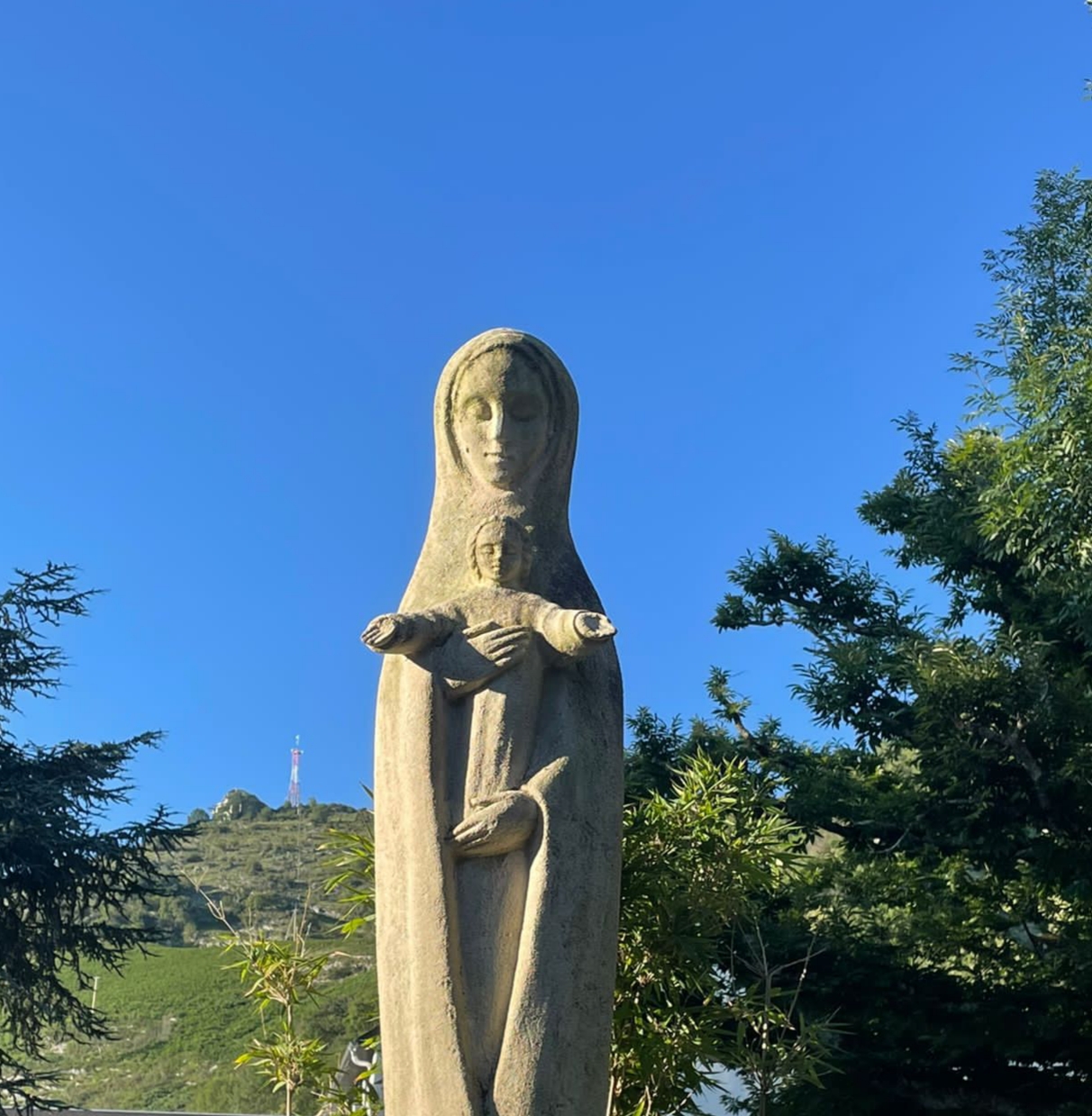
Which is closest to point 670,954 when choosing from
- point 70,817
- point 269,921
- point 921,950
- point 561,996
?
point 561,996

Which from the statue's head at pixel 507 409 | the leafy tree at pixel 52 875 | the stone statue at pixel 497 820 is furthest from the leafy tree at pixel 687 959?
the leafy tree at pixel 52 875

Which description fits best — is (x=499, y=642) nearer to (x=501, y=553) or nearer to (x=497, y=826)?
(x=501, y=553)

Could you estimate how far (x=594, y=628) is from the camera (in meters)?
4.72

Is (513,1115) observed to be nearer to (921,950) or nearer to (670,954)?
(670,954)

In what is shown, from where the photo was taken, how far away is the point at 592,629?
15.5ft

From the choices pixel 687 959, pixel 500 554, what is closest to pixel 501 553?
pixel 500 554

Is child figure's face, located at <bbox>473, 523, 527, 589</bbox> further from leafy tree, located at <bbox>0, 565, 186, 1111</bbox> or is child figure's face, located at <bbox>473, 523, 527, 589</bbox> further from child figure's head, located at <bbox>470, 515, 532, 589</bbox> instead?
leafy tree, located at <bbox>0, 565, 186, 1111</bbox>

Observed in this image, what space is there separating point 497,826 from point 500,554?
3.38 ft

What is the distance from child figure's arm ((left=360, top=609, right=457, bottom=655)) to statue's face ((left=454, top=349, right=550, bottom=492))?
2.35 feet

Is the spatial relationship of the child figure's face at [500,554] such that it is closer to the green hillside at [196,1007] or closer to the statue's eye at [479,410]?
the statue's eye at [479,410]

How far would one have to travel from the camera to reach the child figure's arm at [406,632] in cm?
475

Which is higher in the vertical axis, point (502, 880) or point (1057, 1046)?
point (1057, 1046)

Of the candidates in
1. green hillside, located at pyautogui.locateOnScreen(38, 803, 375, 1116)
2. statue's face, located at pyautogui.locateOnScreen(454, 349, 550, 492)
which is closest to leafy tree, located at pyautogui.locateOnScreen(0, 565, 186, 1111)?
green hillside, located at pyautogui.locateOnScreen(38, 803, 375, 1116)

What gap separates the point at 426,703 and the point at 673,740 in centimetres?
675
